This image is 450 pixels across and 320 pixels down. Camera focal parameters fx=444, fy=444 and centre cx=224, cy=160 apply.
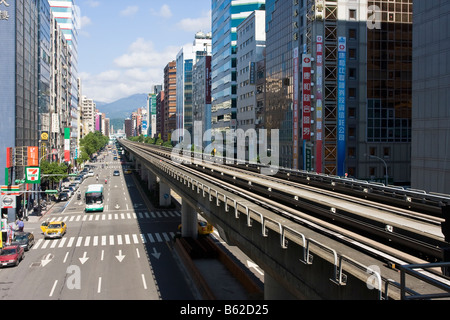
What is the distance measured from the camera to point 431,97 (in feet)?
134

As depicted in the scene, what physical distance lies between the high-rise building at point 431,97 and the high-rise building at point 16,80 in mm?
46151

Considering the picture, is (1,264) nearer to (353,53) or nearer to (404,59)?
(353,53)

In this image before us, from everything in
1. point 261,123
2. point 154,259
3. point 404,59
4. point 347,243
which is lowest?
point 154,259

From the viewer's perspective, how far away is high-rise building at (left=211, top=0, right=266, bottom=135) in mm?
124188

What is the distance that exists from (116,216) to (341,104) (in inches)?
1385

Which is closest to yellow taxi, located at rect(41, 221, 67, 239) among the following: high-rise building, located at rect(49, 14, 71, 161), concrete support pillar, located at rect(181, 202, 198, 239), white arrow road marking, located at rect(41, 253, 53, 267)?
white arrow road marking, located at rect(41, 253, 53, 267)

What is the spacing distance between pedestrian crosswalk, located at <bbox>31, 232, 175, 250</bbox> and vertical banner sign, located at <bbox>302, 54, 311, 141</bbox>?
26.5m

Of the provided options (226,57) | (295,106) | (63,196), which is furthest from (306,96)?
(226,57)

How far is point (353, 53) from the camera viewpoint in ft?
214

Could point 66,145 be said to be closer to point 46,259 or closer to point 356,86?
point 356,86

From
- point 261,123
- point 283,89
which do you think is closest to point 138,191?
point 261,123

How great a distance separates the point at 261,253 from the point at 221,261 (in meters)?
21.6

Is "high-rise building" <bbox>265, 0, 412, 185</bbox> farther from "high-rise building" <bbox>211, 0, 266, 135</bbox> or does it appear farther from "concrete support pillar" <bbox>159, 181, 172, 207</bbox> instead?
"high-rise building" <bbox>211, 0, 266, 135</bbox>

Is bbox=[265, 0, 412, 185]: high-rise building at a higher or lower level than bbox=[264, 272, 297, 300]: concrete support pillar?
higher
